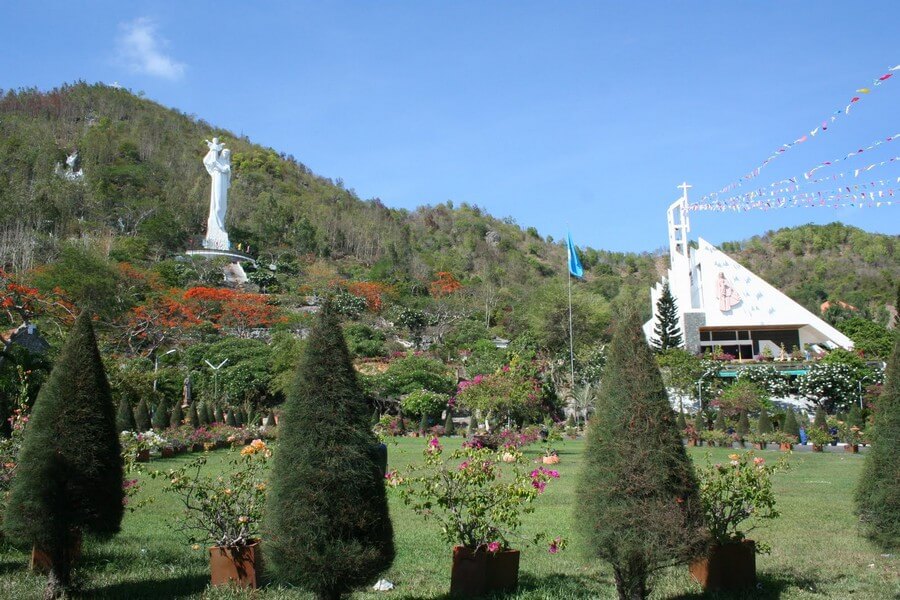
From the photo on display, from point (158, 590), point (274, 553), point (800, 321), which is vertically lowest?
point (158, 590)

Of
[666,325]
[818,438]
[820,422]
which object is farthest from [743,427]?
[666,325]

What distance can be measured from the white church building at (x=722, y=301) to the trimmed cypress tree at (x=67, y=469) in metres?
36.5

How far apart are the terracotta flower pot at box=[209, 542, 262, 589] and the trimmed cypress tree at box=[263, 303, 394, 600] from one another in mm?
973

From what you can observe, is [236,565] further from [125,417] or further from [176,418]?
[176,418]

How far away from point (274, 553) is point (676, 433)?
2.84 m

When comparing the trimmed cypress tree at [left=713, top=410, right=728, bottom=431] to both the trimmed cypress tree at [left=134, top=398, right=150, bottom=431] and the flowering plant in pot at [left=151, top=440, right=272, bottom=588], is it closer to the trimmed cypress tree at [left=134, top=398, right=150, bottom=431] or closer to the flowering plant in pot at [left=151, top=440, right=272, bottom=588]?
the trimmed cypress tree at [left=134, top=398, right=150, bottom=431]

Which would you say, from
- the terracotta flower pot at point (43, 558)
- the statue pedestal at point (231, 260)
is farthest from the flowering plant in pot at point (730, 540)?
the statue pedestal at point (231, 260)

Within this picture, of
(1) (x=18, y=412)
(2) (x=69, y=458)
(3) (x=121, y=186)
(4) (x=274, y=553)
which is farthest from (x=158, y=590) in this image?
(3) (x=121, y=186)

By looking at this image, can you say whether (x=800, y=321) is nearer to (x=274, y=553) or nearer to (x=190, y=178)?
(x=274, y=553)

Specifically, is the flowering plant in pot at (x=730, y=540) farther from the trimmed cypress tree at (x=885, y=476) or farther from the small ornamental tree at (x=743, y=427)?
the small ornamental tree at (x=743, y=427)

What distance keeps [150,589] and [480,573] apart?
2582mm

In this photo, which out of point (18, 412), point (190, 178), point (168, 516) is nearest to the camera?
point (18, 412)

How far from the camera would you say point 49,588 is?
5297mm

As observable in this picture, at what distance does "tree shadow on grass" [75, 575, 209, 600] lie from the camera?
5.40 meters
